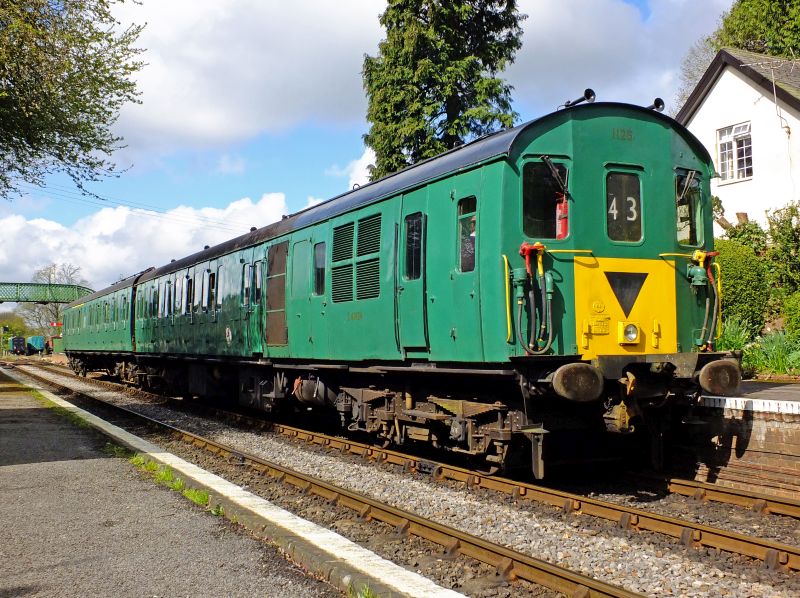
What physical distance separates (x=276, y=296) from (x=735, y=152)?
1524cm

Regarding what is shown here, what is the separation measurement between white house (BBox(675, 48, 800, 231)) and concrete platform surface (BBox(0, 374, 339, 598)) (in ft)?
57.3

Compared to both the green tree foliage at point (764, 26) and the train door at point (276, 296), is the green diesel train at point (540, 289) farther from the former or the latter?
the green tree foliage at point (764, 26)

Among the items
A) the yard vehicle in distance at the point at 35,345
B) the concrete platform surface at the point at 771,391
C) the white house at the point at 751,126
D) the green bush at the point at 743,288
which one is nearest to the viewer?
the concrete platform surface at the point at 771,391

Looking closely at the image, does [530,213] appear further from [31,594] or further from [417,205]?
[31,594]

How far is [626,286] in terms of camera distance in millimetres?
7539

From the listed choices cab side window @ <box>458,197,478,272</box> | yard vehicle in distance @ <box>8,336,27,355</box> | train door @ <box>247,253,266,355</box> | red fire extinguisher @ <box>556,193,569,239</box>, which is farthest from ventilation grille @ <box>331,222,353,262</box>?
yard vehicle in distance @ <box>8,336,27,355</box>

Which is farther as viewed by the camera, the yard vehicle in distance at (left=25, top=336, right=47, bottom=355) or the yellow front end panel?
the yard vehicle in distance at (left=25, top=336, right=47, bottom=355)

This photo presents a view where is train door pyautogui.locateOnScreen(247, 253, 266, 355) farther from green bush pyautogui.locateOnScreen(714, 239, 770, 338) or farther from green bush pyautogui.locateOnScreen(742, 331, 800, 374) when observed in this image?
green bush pyautogui.locateOnScreen(714, 239, 770, 338)

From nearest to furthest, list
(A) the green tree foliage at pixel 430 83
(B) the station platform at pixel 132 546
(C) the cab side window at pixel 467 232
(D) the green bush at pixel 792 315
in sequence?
1. (B) the station platform at pixel 132 546
2. (C) the cab side window at pixel 467 232
3. (D) the green bush at pixel 792 315
4. (A) the green tree foliage at pixel 430 83

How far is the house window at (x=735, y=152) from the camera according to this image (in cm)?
2138

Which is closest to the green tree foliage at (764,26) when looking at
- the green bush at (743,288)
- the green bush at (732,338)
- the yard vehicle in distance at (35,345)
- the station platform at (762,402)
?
the green bush at (743,288)

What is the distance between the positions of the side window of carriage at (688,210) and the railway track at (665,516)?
2.54 meters

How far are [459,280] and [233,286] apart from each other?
8262mm

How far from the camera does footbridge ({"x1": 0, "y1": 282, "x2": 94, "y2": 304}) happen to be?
246 feet
